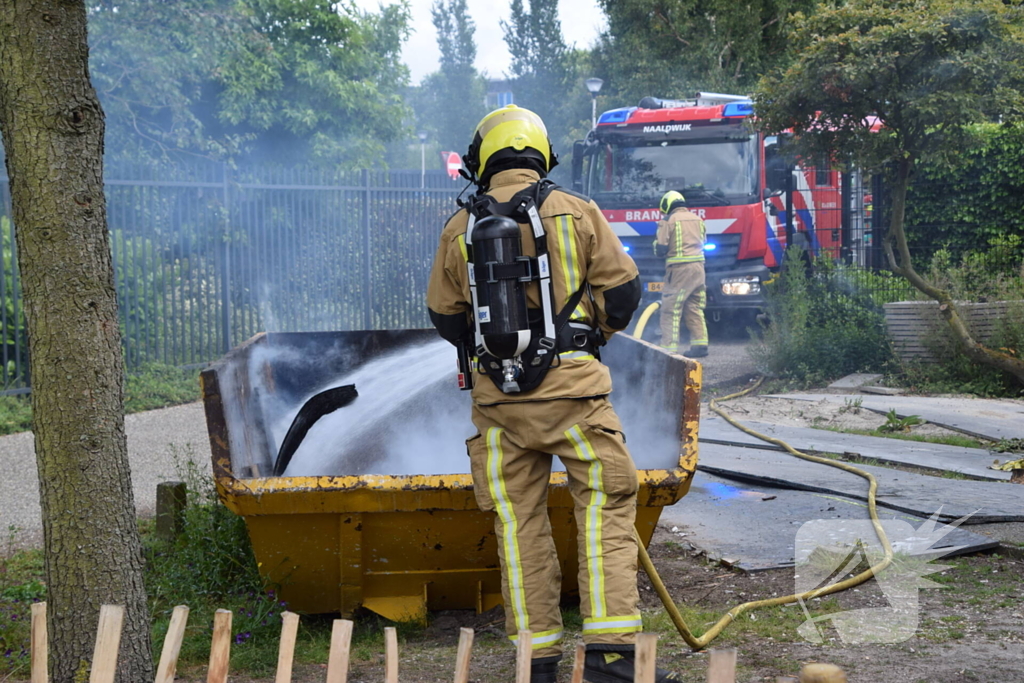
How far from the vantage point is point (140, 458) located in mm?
6883

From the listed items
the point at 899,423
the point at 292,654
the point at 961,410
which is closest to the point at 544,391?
the point at 292,654

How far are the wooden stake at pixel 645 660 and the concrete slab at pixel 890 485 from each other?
11.3 feet

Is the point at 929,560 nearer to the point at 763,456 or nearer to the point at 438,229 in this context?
the point at 763,456

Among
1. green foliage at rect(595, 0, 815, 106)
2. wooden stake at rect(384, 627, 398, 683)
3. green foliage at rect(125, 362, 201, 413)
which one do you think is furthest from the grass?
green foliage at rect(595, 0, 815, 106)

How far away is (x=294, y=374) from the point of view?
553 cm

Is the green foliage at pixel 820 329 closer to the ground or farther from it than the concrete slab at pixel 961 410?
farther from it

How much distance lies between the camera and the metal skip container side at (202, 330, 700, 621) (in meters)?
3.39

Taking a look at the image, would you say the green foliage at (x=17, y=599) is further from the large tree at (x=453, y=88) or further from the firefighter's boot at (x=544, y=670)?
the large tree at (x=453, y=88)

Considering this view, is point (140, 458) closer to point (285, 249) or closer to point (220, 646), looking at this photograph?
point (285, 249)

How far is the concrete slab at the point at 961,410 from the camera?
6.80m

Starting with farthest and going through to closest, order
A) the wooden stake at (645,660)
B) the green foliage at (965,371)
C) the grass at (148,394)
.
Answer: the green foliage at (965,371), the grass at (148,394), the wooden stake at (645,660)

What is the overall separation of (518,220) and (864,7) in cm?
710

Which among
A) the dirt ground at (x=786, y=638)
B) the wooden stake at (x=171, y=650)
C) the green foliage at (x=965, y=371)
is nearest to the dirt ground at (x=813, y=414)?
the green foliage at (x=965, y=371)

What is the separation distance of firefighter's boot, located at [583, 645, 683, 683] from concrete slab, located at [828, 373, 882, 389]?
6.83 meters
